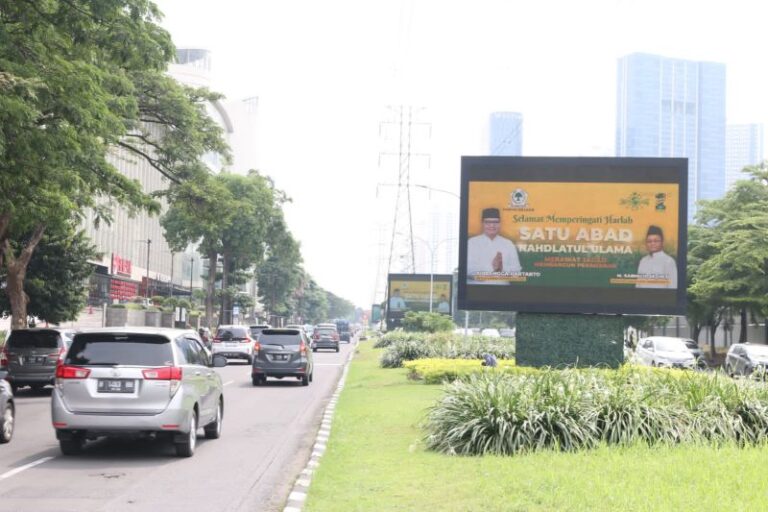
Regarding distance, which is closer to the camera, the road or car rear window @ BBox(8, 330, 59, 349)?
the road

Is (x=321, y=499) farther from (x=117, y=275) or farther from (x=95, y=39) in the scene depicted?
(x=117, y=275)

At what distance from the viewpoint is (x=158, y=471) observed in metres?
12.4

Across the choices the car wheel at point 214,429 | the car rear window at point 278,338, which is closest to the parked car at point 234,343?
the car rear window at point 278,338

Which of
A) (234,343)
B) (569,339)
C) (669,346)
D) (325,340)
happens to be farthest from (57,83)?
(325,340)

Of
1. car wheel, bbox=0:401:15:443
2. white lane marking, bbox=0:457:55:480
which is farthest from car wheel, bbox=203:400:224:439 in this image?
white lane marking, bbox=0:457:55:480

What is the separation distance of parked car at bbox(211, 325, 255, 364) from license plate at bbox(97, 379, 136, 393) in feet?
104

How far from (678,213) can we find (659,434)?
12.6 meters

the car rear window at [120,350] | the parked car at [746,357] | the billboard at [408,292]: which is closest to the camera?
the car rear window at [120,350]

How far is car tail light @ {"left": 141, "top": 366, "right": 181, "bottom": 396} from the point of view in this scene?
13133 mm

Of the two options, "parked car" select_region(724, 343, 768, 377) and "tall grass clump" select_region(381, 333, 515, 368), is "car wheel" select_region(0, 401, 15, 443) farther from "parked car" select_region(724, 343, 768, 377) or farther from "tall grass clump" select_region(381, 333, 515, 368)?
"parked car" select_region(724, 343, 768, 377)

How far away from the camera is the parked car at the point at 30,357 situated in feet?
82.2

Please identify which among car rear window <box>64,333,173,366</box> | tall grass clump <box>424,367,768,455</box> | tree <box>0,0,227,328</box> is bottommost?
tall grass clump <box>424,367,768,455</box>

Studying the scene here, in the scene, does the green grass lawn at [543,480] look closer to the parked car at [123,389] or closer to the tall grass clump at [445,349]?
the parked car at [123,389]

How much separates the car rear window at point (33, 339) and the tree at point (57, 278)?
16.2 meters
